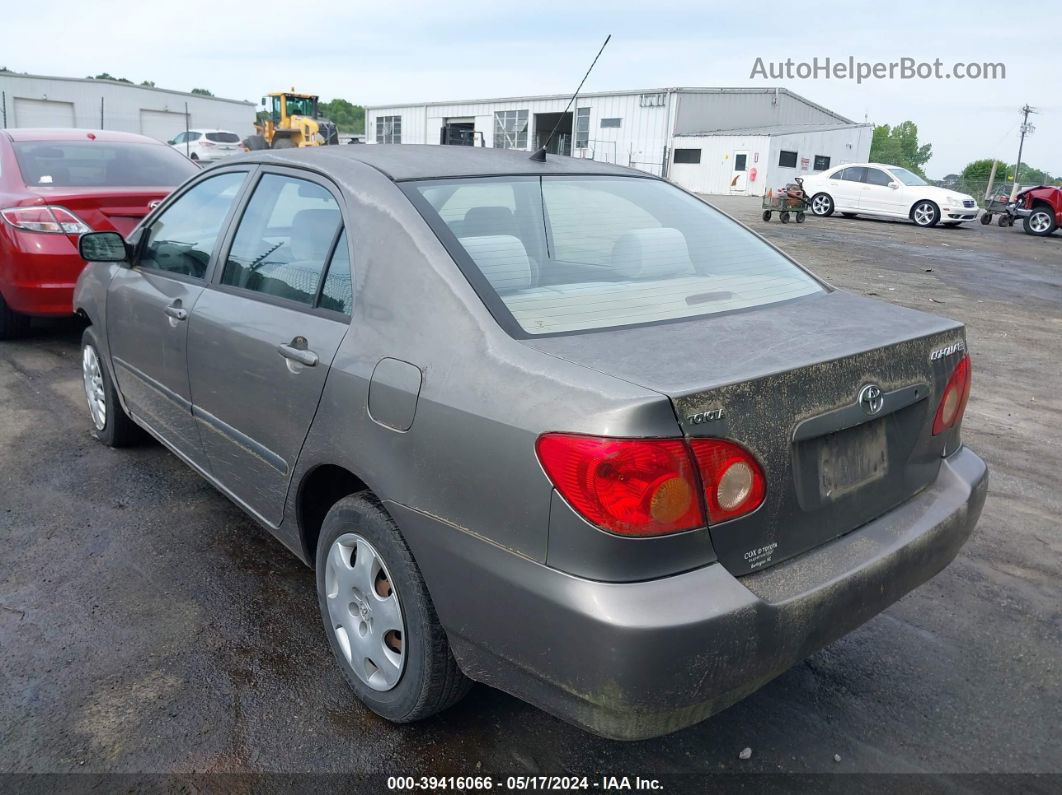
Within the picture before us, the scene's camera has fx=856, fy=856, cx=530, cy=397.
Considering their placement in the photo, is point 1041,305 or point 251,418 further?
point 1041,305

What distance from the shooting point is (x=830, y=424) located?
213cm

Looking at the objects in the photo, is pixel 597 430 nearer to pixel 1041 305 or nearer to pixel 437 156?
pixel 437 156

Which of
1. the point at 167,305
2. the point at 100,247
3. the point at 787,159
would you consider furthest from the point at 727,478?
the point at 787,159

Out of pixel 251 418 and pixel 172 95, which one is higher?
pixel 172 95

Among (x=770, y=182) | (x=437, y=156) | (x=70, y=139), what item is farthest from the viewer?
(x=770, y=182)

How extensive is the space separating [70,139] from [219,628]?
18.7ft

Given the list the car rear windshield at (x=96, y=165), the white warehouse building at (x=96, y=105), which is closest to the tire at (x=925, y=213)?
the car rear windshield at (x=96, y=165)

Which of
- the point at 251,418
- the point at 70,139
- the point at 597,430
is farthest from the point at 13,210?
the point at 597,430

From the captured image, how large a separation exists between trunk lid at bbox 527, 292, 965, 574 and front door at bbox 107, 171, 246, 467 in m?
1.91

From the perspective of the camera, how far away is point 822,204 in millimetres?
25609

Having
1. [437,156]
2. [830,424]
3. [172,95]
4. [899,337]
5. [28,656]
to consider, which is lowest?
[28,656]

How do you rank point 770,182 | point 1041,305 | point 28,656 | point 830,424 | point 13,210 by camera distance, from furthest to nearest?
point 770,182 → point 1041,305 → point 13,210 → point 28,656 → point 830,424

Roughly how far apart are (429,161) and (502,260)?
25.4 inches

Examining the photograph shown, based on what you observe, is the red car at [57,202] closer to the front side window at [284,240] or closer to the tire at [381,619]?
the front side window at [284,240]
